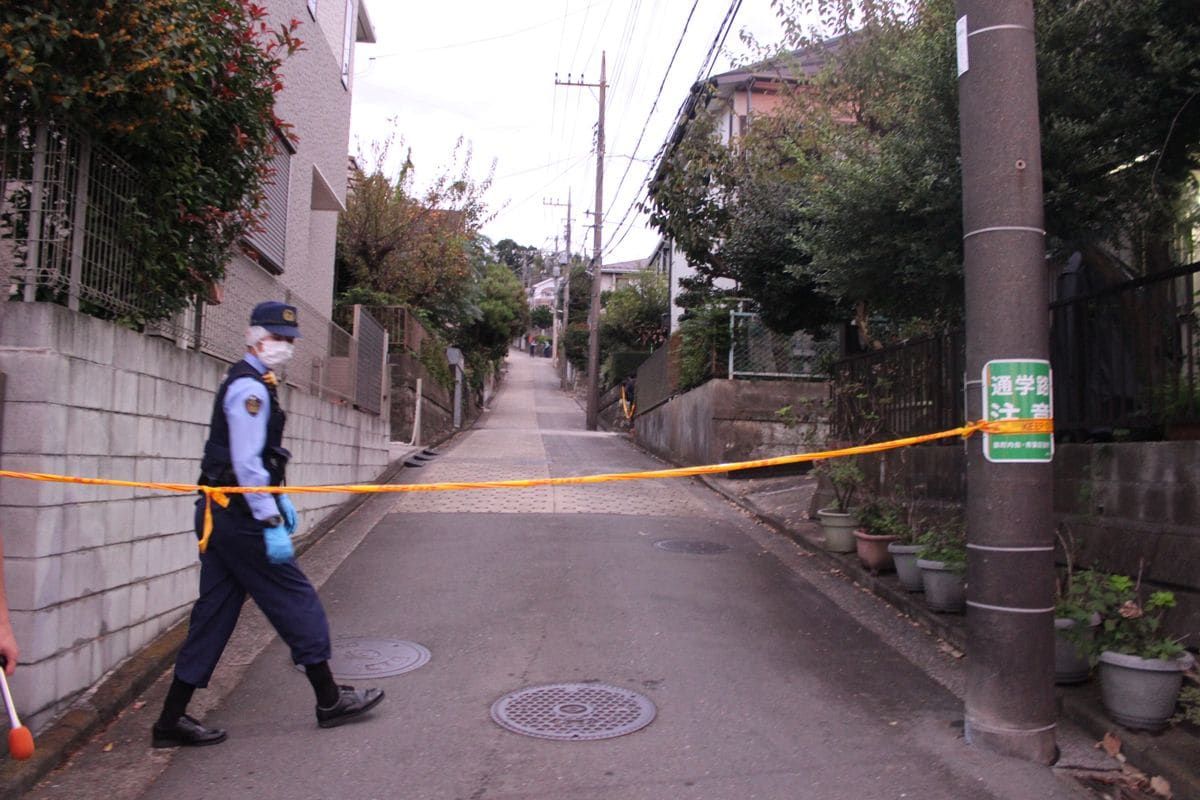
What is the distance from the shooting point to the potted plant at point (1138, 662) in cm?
385

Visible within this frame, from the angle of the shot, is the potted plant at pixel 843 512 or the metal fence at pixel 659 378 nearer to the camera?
the potted plant at pixel 843 512

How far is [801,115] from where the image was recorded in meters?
12.7

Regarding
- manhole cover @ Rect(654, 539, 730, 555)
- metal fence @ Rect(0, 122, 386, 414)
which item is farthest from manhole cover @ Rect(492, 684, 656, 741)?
manhole cover @ Rect(654, 539, 730, 555)

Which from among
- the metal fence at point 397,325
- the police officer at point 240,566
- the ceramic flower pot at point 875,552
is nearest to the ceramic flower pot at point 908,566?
the ceramic flower pot at point 875,552

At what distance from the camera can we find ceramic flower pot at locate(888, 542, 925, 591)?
6.27m

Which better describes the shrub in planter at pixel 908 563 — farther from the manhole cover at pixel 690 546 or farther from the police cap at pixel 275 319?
the police cap at pixel 275 319

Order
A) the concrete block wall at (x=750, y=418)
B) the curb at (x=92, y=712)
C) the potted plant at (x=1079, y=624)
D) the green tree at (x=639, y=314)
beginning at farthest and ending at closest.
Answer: the green tree at (x=639, y=314) < the concrete block wall at (x=750, y=418) < the potted plant at (x=1079, y=624) < the curb at (x=92, y=712)

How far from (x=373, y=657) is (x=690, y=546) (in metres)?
4.07

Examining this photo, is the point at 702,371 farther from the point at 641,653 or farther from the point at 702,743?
the point at 702,743

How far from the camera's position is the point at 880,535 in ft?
23.1

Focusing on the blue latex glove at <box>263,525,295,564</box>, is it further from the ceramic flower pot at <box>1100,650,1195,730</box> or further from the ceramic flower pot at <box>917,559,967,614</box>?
the ceramic flower pot at <box>917,559,967,614</box>

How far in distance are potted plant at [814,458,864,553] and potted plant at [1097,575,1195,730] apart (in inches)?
145

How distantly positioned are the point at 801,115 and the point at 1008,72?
9.11m

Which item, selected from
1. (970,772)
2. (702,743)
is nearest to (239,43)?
(702,743)
